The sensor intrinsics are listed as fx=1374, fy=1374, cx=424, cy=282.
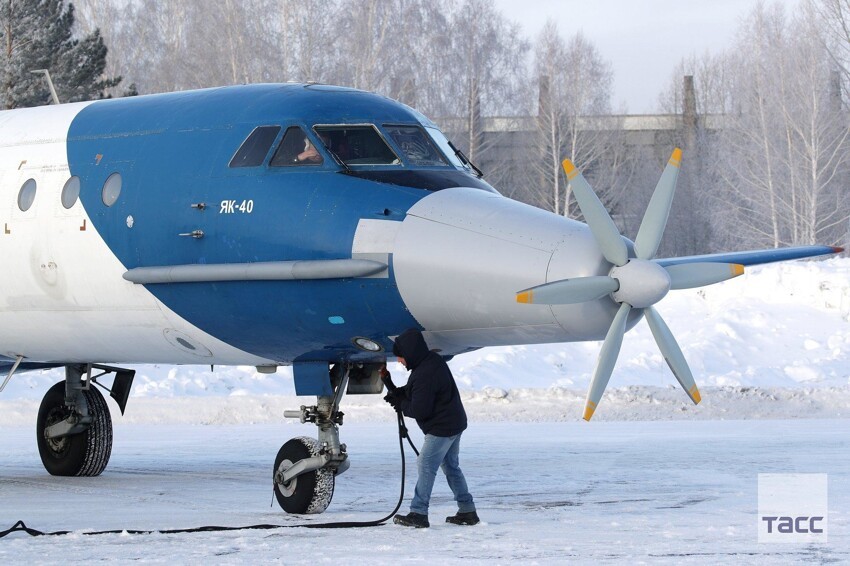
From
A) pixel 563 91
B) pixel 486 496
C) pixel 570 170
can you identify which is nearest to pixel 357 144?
pixel 570 170

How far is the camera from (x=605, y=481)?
15.5 m

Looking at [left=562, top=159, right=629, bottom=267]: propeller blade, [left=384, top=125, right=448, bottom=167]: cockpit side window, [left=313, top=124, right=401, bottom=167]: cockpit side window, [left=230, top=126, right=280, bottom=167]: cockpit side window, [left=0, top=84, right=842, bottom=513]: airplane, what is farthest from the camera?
[left=230, top=126, right=280, bottom=167]: cockpit side window

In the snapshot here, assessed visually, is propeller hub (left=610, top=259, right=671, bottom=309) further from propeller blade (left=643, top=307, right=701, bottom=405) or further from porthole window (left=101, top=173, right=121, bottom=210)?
porthole window (left=101, top=173, right=121, bottom=210)

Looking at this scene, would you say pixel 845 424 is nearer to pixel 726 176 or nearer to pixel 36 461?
pixel 36 461

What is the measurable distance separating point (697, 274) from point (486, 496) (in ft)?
13.9

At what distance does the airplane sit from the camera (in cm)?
1073

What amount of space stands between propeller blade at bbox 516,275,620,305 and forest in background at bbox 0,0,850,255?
36747 millimetres

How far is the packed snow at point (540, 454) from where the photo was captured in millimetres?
10773

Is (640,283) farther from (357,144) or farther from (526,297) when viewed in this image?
(357,144)

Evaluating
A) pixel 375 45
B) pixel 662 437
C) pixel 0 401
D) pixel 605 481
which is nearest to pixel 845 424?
pixel 662 437

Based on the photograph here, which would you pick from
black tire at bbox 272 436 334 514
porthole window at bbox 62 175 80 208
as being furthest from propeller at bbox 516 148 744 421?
porthole window at bbox 62 175 80 208

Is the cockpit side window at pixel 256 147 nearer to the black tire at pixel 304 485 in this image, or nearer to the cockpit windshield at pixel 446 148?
the cockpit windshield at pixel 446 148

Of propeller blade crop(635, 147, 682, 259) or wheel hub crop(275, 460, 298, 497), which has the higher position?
propeller blade crop(635, 147, 682, 259)

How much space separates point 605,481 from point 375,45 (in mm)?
41405
